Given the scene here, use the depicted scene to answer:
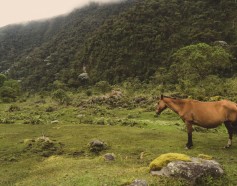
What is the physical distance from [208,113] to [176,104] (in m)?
2.04

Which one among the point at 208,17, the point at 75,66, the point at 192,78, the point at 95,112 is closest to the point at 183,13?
the point at 208,17

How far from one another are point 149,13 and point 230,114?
4145 inches

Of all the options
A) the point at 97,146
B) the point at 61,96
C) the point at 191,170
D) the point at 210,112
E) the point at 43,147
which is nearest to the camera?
the point at 191,170

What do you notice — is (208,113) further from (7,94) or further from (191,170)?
(7,94)

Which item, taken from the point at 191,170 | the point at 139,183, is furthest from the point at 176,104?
the point at 139,183

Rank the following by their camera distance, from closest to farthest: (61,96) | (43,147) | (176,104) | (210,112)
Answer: (210,112), (176,104), (43,147), (61,96)

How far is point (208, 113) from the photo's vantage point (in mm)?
19953

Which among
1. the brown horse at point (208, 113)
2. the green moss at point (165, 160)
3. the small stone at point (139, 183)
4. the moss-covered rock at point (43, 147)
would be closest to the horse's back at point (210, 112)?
the brown horse at point (208, 113)

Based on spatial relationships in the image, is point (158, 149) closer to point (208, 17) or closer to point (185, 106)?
point (185, 106)

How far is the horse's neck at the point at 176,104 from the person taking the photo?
68.8 feet

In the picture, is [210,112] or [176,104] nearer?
[210,112]

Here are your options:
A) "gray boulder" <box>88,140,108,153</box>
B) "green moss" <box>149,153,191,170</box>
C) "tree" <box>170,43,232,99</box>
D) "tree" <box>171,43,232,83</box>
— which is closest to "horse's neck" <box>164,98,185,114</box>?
"gray boulder" <box>88,140,108,153</box>

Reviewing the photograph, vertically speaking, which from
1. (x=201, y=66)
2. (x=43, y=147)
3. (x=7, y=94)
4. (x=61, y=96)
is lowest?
(x=7, y=94)

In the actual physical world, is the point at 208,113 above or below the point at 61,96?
above
